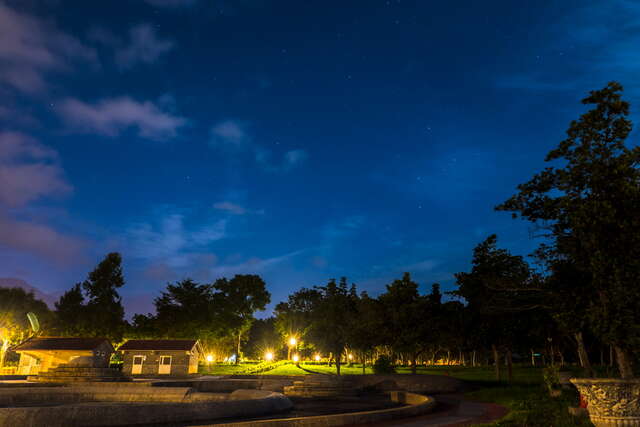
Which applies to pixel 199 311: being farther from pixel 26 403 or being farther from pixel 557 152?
pixel 557 152

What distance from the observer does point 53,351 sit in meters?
43.9

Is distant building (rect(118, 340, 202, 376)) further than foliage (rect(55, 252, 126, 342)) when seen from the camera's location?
No

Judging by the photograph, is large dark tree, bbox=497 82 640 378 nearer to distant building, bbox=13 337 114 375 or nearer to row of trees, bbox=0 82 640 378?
row of trees, bbox=0 82 640 378

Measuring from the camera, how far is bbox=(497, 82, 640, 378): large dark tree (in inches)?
547

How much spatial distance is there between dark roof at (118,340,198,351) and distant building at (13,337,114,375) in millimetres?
3882

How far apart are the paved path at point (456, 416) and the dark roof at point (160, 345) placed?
118 feet

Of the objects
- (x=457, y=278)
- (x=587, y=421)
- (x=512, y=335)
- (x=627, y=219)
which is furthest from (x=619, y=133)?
(x=512, y=335)

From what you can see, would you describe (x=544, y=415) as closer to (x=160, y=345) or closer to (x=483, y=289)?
(x=483, y=289)

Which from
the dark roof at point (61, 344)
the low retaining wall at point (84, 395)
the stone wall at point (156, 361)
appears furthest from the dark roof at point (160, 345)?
the low retaining wall at point (84, 395)

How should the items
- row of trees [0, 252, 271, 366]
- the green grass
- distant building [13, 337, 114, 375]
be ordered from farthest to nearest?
1. row of trees [0, 252, 271, 366]
2. distant building [13, 337, 114, 375]
3. the green grass

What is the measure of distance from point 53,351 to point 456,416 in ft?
137

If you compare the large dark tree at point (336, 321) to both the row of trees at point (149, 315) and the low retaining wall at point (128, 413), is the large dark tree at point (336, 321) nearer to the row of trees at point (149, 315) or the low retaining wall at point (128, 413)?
the row of trees at point (149, 315)

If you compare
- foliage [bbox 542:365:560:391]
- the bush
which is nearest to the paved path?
foliage [bbox 542:365:560:391]

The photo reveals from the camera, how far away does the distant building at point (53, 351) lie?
144 feet
